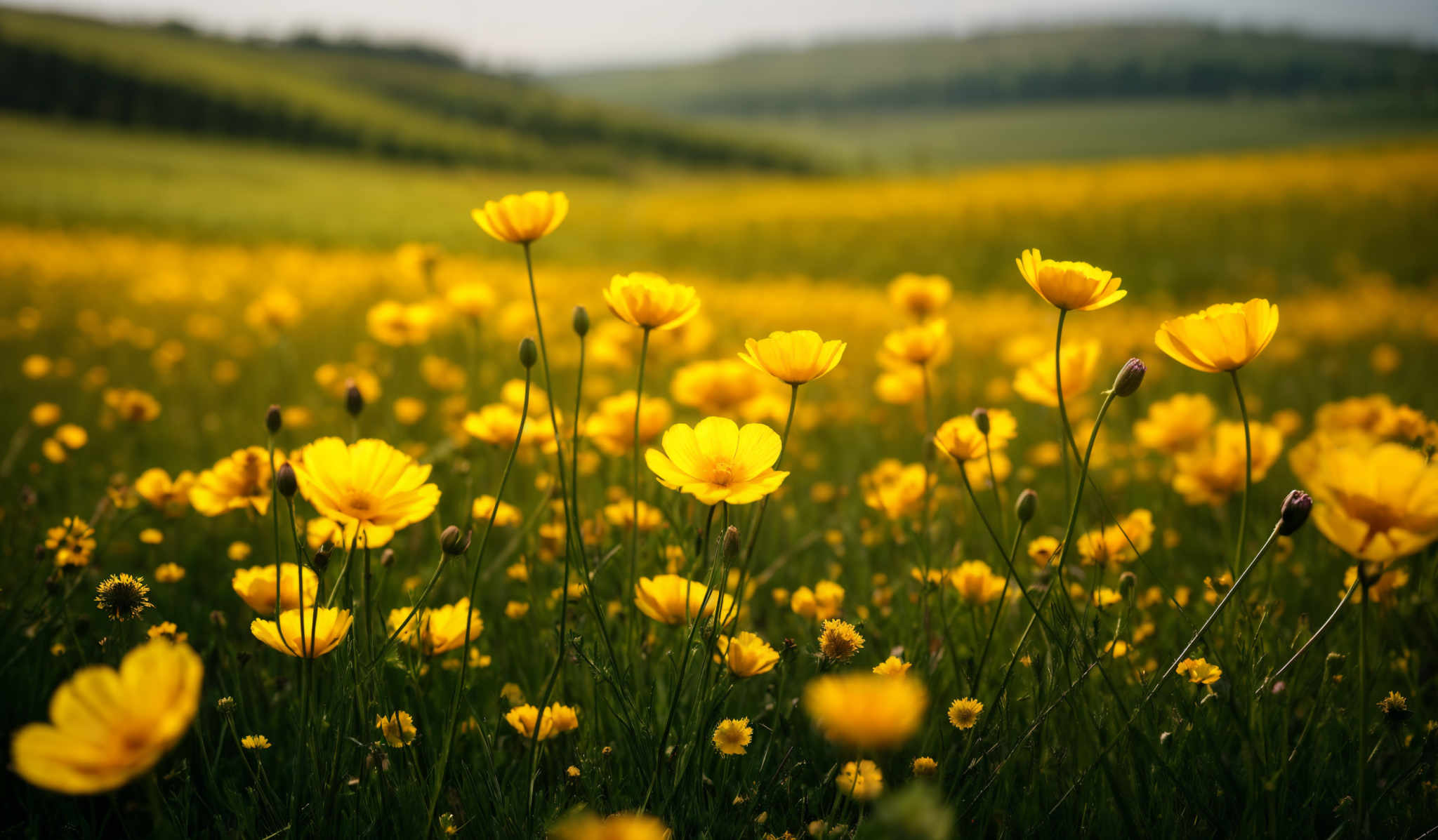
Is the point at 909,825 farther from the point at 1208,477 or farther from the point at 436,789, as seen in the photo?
the point at 1208,477

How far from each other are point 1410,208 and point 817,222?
7.02 meters

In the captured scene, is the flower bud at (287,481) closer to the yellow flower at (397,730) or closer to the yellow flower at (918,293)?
the yellow flower at (397,730)

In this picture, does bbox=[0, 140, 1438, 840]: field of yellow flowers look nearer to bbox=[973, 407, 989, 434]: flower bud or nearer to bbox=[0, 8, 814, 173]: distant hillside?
bbox=[973, 407, 989, 434]: flower bud

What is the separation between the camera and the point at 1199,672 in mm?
958

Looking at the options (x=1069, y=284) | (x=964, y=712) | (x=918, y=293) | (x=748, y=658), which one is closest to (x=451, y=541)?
(x=748, y=658)

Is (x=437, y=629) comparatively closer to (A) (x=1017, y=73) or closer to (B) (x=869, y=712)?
(B) (x=869, y=712)

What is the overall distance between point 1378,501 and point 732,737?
64 centimetres

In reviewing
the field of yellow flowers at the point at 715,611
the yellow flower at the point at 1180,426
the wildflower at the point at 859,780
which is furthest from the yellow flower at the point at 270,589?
the yellow flower at the point at 1180,426

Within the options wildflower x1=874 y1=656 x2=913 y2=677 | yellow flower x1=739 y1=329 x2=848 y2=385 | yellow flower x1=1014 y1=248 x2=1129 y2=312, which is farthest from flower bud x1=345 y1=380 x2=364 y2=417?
yellow flower x1=1014 y1=248 x2=1129 y2=312

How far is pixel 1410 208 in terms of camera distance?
908 centimetres

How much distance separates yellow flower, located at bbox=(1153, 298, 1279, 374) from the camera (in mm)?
806

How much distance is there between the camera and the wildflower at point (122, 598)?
2.86ft

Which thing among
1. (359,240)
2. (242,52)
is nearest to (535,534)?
(359,240)

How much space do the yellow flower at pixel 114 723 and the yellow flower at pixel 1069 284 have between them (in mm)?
837
